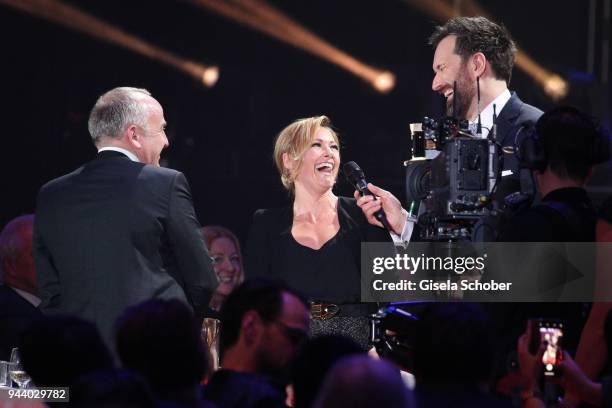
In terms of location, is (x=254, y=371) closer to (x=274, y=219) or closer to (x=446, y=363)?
(x=446, y=363)

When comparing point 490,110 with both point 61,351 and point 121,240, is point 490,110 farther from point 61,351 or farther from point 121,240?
point 61,351

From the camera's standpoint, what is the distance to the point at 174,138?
6844 millimetres

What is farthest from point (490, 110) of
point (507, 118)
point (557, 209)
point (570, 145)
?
point (557, 209)

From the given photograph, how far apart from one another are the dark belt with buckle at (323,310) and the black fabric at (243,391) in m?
1.58

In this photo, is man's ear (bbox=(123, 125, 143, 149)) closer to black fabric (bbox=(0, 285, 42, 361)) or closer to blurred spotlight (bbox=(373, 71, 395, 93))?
black fabric (bbox=(0, 285, 42, 361))

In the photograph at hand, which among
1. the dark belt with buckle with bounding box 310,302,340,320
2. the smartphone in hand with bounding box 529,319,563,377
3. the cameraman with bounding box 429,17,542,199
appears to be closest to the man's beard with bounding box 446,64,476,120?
the cameraman with bounding box 429,17,542,199

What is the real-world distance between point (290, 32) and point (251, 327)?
174 inches

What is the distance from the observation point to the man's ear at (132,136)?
150 inches

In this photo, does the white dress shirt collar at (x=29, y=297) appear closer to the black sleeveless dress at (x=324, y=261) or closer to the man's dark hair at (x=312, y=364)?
the black sleeveless dress at (x=324, y=261)

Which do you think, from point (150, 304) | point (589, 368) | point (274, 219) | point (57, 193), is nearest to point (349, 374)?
point (150, 304)

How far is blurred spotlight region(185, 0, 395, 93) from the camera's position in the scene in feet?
22.8

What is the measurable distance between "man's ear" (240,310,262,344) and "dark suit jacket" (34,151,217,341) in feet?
3.06

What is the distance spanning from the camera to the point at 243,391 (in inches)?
103

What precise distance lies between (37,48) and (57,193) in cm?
322
